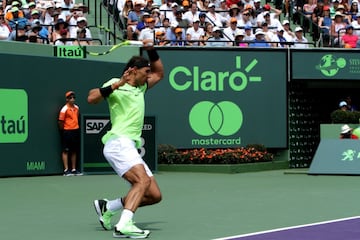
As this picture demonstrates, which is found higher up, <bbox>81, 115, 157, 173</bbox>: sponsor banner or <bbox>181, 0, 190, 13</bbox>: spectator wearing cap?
<bbox>181, 0, 190, 13</bbox>: spectator wearing cap

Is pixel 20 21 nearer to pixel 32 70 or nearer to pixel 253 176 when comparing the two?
pixel 32 70

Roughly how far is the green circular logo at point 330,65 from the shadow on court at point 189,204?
5430 millimetres

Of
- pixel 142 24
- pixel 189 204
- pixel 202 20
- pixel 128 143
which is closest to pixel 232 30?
pixel 202 20

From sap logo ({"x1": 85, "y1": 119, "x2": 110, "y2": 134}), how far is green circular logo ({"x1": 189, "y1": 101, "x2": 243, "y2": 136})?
3.31 meters

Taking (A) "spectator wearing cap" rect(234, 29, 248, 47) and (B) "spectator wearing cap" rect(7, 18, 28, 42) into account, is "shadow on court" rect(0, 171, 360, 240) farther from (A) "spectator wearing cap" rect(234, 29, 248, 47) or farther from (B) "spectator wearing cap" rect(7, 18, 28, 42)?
(A) "spectator wearing cap" rect(234, 29, 248, 47)

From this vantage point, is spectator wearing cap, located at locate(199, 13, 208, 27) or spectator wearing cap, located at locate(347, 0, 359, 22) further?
spectator wearing cap, located at locate(347, 0, 359, 22)

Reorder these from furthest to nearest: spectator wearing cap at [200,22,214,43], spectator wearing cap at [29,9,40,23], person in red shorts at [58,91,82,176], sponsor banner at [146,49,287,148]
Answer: spectator wearing cap at [200,22,214,43] < sponsor banner at [146,49,287,148] < spectator wearing cap at [29,9,40,23] < person in red shorts at [58,91,82,176]

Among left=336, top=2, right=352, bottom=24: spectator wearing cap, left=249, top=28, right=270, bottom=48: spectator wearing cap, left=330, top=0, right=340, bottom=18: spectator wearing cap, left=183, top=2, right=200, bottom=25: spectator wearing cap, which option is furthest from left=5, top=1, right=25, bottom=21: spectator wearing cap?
left=330, top=0, right=340, bottom=18: spectator wearing cap

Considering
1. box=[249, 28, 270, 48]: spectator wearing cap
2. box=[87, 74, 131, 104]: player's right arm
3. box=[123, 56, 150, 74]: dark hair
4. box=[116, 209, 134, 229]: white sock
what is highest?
box=[249, 28, 270, 48]: spectator wearing cap

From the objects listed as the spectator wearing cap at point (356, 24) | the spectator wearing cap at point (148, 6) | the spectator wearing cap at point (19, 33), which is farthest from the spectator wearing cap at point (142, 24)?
the spectator wearing cap at point (356, 24)

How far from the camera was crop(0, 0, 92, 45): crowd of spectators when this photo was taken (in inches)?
820

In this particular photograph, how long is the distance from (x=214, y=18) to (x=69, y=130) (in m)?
7.17

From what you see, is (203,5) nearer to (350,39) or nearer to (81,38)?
(350,39)

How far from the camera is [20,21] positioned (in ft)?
69.4
